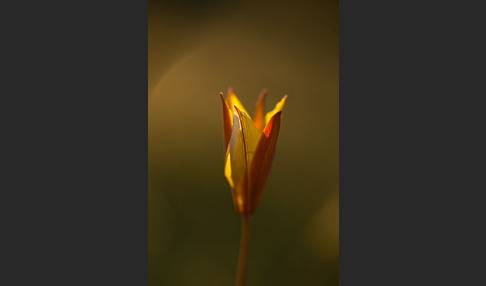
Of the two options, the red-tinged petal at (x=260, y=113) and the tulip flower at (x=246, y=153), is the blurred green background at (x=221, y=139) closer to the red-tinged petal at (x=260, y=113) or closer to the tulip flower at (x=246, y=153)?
the tulip flower at (x=246, y=153)

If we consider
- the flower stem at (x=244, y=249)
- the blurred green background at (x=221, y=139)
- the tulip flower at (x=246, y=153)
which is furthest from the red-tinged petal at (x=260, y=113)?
the blurred green background at (x=221, y=139)

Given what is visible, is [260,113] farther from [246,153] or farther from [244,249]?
[244,249]

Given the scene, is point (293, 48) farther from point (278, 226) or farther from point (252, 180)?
point (252, 180)

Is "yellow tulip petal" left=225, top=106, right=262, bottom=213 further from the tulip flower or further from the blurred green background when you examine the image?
the blurred green background

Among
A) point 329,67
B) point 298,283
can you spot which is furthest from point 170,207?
point 329,67

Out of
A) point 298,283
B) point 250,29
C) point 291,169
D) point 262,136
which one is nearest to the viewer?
point 262,136

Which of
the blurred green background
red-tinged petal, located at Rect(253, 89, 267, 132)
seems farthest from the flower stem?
the blurred green background

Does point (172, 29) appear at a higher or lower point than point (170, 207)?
higher
